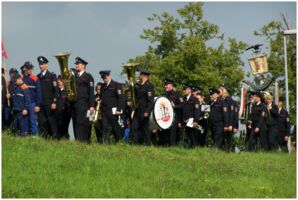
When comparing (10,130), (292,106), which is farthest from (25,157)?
(292,106)

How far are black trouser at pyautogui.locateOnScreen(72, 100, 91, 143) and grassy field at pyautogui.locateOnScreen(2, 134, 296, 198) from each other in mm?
1395

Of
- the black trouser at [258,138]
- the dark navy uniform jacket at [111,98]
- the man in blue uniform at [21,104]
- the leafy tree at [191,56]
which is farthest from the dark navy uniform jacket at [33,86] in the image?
the leafy tree at [191,56]

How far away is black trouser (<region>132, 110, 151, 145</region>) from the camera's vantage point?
22250 mm

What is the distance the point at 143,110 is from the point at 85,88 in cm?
192

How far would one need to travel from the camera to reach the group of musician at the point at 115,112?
68.2ft

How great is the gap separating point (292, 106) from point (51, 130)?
80.3 ft

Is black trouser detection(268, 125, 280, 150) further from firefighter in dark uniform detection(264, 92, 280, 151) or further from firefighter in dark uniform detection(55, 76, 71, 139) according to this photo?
firefighter in dark uniform detection(55, 76, 71, 139)

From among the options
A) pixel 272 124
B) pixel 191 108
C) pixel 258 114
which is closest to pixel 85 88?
pixel 191 108

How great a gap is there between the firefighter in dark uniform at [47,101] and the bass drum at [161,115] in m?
2.22

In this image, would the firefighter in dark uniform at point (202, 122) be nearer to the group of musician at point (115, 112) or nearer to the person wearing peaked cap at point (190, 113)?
the group of musician at point (115, 112)

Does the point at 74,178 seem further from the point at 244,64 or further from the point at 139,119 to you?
the point at 244,64

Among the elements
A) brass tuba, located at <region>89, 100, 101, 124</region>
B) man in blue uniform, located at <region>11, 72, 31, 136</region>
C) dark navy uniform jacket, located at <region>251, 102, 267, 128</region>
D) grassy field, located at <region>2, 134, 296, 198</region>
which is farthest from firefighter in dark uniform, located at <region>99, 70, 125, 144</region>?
dark navy uniform jacket, located at <region>251, 102, 267, 128</region>

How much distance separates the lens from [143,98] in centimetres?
2211

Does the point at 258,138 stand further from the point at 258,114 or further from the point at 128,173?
the point at 128,173
